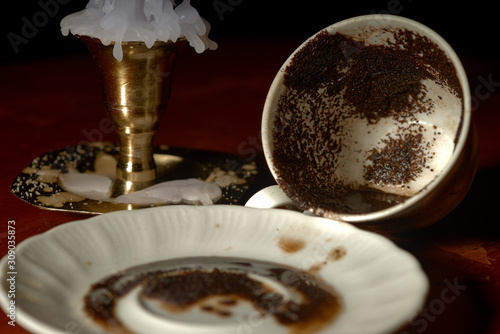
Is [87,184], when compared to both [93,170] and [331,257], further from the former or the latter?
[331,257]

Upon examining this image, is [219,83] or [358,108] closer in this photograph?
[358,108]

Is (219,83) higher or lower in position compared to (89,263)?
lower

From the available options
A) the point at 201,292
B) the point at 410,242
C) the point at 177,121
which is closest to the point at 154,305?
the point at 201,292

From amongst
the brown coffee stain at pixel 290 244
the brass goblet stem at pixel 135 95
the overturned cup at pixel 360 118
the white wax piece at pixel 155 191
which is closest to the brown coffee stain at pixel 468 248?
the overturned cup at pixel 360 118

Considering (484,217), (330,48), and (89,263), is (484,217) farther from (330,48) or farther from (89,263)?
(89,263)

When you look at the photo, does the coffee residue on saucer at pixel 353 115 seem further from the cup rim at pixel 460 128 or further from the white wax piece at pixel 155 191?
the white wax piece at pixel 155 191
